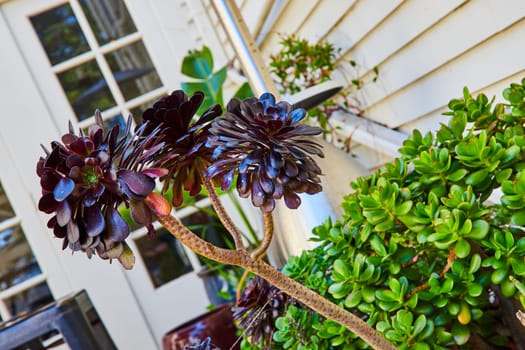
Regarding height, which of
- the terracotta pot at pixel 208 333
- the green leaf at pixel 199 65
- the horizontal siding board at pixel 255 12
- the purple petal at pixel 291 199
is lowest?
the terracotta pot at pixel 208 333

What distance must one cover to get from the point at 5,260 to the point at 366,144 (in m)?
1.69

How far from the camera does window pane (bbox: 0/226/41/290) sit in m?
2.58

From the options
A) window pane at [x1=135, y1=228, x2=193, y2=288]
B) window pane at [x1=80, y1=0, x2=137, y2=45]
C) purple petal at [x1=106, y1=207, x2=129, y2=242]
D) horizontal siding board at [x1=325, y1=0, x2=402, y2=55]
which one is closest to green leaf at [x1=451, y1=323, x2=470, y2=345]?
purple petal at [x1=106, y1=207, x2=129, y2=242]

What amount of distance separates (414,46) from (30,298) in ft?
6.47

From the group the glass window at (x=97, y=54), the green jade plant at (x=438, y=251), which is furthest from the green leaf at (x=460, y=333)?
the glass window at (x=97, y=54)

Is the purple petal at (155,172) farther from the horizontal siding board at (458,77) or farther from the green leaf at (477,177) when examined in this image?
the horizontal siding board at (458,77)

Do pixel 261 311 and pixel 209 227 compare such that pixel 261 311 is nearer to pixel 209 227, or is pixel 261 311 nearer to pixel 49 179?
pixel 49 179

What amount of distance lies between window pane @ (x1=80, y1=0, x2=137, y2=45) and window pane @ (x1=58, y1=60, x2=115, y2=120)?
0.13 m

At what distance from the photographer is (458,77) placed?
1.29m

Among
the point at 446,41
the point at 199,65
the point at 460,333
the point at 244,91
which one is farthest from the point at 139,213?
the point at 199,65

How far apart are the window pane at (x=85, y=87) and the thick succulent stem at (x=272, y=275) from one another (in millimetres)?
2145

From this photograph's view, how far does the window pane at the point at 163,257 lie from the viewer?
8.69 ft

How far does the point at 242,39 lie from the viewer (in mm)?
1488

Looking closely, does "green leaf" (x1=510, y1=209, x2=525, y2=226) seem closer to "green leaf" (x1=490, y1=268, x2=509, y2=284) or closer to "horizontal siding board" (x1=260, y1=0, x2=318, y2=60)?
"green leaf" (x1=490, y1=268, x2=509, y2=284)
